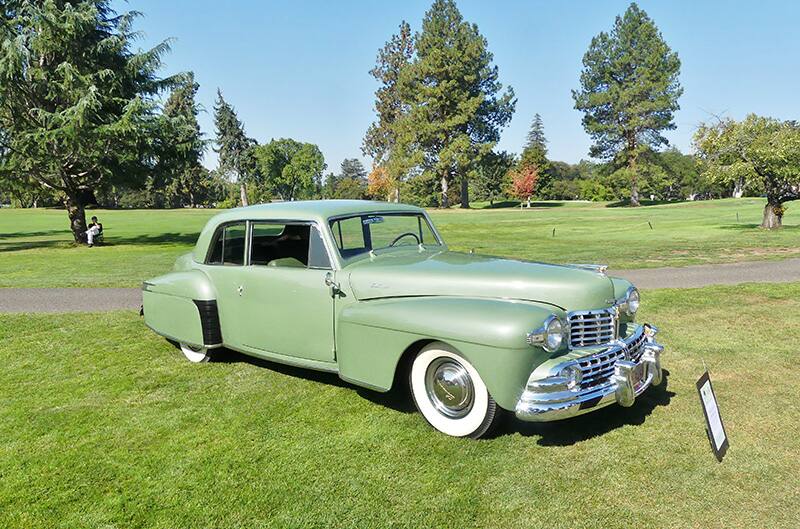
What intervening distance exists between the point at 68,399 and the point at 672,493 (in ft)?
16.7

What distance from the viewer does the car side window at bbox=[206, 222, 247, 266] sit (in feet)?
18.0

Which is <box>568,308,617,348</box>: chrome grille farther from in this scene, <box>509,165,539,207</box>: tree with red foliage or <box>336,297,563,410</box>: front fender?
<box>509,165,539,207</box>: tree with red foliage

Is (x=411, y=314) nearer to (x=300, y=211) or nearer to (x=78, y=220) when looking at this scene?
(x=300, y=211)

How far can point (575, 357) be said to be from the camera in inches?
148

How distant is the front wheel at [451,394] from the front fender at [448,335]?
176mm

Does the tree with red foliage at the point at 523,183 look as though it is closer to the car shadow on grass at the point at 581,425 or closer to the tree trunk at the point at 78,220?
the tree trunk at the point at 78,220

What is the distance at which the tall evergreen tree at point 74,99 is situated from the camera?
20547mm

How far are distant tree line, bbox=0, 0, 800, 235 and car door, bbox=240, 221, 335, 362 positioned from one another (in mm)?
18760

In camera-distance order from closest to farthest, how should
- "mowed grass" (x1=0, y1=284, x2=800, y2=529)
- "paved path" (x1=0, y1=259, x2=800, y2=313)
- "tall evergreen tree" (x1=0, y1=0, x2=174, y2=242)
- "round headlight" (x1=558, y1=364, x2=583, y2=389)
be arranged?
"mowed grass" (x1=0, y1=284, x2=800, y2=529) → "round headlight" (x1=558, y1=364, x2=583, y2=389) → "paved path" (x1=0, y1=259, x2=800, y2=313) → "tall evergreen tree" (x1=0, y1=0, x2=174, y2=242)

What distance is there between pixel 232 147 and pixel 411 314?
82.8m

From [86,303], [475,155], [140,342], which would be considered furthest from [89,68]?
[475,155]

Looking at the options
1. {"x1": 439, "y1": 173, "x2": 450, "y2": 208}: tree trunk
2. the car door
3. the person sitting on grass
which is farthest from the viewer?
{"x1": 439, "y1": 173, "x2": 450, "y2": 208}: tree trunk

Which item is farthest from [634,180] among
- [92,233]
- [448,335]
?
[448,335]

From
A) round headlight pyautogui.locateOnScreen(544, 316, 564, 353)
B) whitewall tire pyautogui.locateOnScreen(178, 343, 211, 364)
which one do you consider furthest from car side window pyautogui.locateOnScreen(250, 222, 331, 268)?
round headlight pyautogui.locateOnScreen(544, 316, 564, 353)
